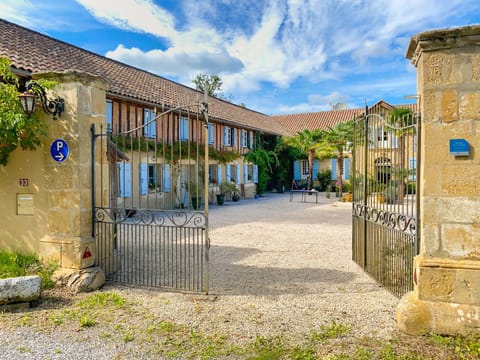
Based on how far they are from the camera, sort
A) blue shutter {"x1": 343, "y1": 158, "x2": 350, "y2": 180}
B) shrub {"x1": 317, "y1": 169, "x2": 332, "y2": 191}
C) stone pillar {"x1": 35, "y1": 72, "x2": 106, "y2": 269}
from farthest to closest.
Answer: shrub {"x1": 317, "y1": 169, "x2": 332, "y2": 191}, blue shutter {"x1": 343, "y1": 158, "x2": 350, "y2": 180}, stone pillar {"x1": 35, "y1": 72, "x2": 106, "y2": 269}

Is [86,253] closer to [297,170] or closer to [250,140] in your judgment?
[250,140]

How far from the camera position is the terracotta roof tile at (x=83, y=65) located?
1029 cm

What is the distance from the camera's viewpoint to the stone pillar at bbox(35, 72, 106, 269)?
194 inches

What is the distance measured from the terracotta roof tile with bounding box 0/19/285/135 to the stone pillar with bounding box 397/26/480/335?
5.60m

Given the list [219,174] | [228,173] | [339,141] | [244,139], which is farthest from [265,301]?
[339,141]

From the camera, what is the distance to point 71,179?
4.96 m

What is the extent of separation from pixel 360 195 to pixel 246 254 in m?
2.59

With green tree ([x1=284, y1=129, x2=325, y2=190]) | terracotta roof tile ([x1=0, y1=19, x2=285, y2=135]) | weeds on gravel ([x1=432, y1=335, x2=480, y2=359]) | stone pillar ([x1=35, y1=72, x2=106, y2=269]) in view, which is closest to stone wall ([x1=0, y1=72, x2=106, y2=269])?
stone pillar ([x1=35, y1=72, x2=106, y2=269])

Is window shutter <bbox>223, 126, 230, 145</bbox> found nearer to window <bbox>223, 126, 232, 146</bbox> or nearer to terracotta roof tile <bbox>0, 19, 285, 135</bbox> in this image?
window <bbox>223, 126, 232, 146</bbox>

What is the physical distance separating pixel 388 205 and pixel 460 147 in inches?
70.0

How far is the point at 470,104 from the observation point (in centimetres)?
341

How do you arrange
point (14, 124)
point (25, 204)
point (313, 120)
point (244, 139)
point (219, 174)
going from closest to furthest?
point (14, 124), point (25, 204), point (219, 174), point (244, 139), point (313, 120)

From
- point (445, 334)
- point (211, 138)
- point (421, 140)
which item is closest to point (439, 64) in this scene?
point (421, 140)

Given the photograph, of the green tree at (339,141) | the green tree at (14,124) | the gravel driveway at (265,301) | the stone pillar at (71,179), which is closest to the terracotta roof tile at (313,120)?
the green tree at (339,141)
